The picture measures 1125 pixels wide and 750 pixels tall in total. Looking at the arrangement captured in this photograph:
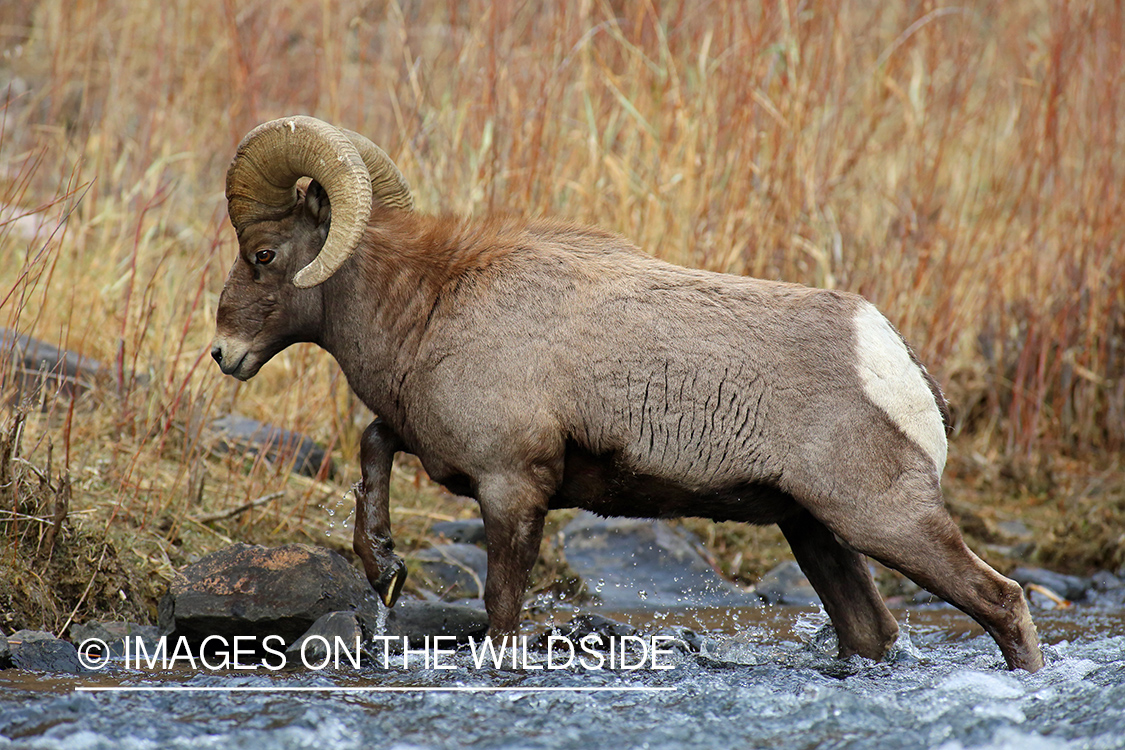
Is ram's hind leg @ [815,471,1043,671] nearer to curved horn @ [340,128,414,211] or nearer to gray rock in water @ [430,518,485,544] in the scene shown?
curved horn @ [340,128,414,211]

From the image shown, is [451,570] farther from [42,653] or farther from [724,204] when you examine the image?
[724,204]

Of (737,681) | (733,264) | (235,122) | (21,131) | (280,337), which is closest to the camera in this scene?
(737,681)

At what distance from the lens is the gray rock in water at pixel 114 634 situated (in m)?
4.90

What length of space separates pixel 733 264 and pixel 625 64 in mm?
1868

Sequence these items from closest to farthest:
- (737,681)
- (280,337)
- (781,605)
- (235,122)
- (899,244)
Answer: (737,681) < (280,337) < (781,605) < (899,244) < (235,122)

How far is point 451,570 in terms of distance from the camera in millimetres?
6602

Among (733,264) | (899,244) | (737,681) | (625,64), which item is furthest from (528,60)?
(737,681)

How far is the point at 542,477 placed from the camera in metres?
4.77

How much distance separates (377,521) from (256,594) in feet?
1.88

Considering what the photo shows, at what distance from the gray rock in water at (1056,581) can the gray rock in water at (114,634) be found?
4777mm

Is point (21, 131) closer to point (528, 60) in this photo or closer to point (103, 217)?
point (103, 217)

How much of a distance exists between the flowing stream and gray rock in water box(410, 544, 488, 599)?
1440mm

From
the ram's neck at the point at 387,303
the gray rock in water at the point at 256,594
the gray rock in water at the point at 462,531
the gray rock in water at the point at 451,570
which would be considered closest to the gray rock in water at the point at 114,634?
the gray rock in water at the point at 256,594

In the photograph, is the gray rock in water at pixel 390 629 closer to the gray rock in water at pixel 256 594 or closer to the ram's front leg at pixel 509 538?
the gray rock in water at pixel 256 594
